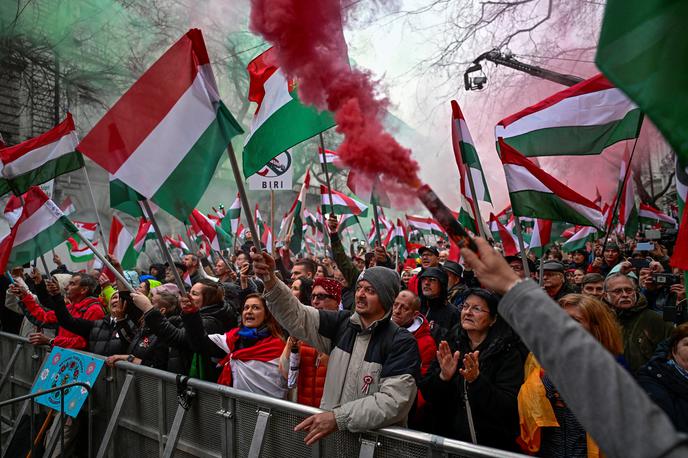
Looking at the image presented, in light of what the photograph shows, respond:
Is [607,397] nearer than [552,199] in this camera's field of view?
Yes

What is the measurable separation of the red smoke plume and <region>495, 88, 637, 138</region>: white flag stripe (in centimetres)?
325

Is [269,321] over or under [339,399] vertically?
over

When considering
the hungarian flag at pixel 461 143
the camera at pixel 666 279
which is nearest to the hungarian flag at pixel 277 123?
the hungarian flag at pixel 461 143

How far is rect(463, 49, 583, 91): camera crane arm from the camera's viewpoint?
37.6 feet

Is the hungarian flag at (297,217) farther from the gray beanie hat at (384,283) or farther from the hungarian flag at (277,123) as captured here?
the gray beanie hat at (384,283)

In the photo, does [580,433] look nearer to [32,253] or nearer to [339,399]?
[339,399]

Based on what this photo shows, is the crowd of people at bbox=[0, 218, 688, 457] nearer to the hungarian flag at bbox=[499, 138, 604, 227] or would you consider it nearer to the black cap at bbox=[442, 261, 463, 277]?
the hungarian flag at bbox=[499, 138, 604, 227]

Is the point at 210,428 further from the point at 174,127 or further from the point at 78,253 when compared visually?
the point at 78,253

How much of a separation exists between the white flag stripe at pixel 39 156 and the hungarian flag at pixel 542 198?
4.67 meters

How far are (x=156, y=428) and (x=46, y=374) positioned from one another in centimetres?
163

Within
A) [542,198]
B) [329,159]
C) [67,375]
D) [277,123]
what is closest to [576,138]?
[542,198]

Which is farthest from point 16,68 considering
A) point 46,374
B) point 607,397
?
point 607,397

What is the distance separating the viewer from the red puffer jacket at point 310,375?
3.33 metres

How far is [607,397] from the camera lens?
1.11 meters
